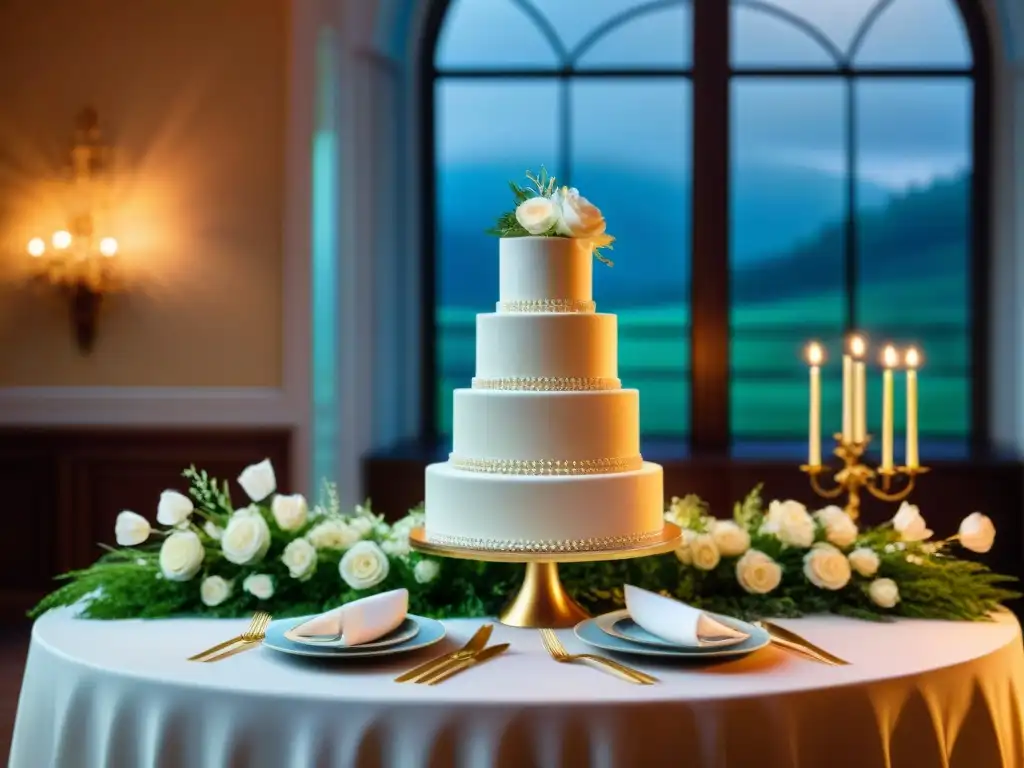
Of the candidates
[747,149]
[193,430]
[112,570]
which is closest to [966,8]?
[747,149]

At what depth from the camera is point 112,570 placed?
2.93m

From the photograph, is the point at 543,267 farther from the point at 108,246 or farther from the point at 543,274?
the point at 108,246

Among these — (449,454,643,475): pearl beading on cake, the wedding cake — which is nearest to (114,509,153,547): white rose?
the wedding cake

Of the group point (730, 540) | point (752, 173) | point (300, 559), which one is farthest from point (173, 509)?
point (752, 173)

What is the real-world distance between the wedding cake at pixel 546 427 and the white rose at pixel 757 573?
231 millimetres

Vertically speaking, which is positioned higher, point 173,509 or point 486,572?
point 173,509

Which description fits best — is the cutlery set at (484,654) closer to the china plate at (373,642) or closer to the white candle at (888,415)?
the china plate at (373,642)

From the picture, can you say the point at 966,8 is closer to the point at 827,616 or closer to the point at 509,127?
the point at 509,127

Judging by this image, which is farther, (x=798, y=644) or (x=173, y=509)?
(x=173, y=509)

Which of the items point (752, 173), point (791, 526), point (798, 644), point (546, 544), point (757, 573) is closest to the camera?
point (798, 644)

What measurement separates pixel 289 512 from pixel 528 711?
107 centimetres

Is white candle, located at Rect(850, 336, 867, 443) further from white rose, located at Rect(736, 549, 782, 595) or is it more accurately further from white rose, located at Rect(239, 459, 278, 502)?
white rose, located at Rect(239, 459, 278, 502)

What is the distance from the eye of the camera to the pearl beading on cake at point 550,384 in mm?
2715

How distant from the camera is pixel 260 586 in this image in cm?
280
